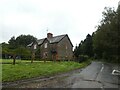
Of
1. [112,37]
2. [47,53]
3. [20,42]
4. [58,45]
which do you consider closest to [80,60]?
[112,37]

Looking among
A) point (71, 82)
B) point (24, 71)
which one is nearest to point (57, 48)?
point (24, 71)

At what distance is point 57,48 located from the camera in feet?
203

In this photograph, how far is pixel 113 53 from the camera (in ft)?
176

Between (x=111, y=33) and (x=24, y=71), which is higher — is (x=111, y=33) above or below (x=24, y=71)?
above

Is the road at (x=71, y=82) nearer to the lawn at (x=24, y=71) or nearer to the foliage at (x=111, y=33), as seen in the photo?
the lawn at (x=24, y=71)

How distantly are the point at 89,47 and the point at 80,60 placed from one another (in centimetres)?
4028

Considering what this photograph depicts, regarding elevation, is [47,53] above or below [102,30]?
below

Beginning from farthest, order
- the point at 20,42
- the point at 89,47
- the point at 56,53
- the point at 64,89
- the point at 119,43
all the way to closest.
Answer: the point at 20,42 < the point at 89,47 < the point at 56,53 < the point at 119,43 < the point at 64,89

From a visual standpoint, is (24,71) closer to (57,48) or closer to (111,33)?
(111,33)

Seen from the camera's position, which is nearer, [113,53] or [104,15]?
[113,53]

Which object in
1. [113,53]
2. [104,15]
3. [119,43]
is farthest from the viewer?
[104,15]

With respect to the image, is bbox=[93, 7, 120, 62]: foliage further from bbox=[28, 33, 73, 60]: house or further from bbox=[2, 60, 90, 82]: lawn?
bbox=[2, 60, 90, 82]: lawn

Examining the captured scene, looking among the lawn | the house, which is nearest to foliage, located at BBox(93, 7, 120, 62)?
the house

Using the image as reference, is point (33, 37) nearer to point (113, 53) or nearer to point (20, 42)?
point (20, 42)
